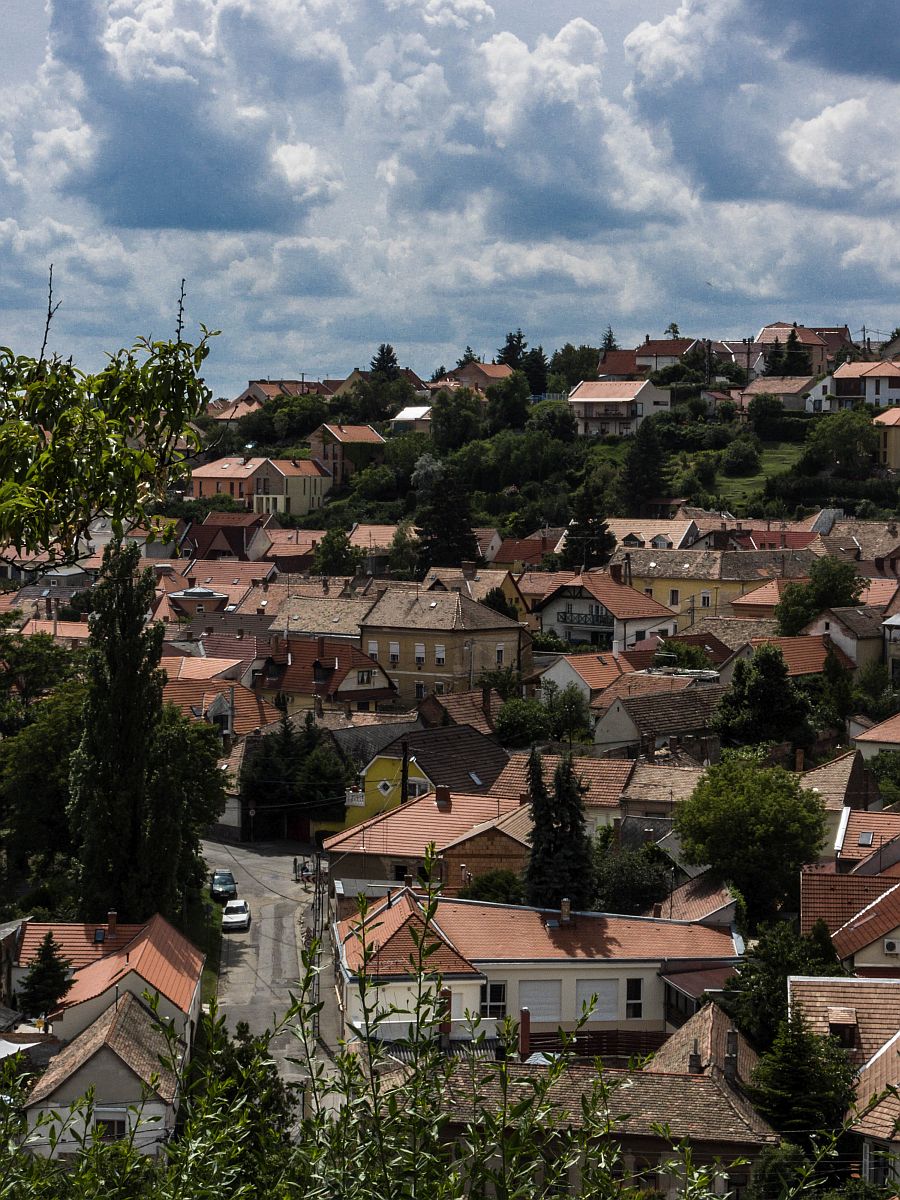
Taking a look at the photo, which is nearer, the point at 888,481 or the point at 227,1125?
the point at 227,1125

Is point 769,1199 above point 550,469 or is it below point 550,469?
below

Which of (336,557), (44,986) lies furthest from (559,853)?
(336,557)

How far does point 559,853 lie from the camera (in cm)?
3189

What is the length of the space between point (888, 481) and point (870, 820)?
55.3m

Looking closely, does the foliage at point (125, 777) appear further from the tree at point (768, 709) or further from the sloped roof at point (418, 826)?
the tree at point (768, 709)

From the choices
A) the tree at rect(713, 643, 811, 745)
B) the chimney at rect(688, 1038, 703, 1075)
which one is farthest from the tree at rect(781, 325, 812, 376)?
the chimney at rect(688, 1038, 703, 1075)

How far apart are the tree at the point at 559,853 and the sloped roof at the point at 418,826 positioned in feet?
11.4

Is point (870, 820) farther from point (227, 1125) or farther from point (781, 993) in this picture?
point (227, 1125)

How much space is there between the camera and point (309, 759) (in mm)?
43094

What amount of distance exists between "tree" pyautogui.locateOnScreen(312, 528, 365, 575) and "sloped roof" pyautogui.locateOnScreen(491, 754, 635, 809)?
3803 cm

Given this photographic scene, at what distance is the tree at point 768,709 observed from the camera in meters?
44.3

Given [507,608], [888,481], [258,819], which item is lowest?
[258,819]

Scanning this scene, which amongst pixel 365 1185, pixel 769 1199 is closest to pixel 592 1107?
pixel 365 1185

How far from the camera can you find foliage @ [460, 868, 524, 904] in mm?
32875
